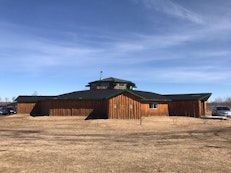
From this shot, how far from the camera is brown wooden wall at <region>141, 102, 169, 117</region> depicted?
39.7 m

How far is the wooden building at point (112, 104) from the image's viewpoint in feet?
117

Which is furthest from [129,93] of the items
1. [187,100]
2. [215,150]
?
[215,150]

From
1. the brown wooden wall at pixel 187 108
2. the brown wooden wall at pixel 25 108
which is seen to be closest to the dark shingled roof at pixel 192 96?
the brown wooden wall at pixel 187 108

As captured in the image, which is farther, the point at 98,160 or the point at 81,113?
the point at 81,113

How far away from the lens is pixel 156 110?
41406mm

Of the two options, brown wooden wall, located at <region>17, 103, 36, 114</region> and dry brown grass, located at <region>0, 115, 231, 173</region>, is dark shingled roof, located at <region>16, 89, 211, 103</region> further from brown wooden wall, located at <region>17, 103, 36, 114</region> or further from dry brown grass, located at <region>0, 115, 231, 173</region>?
dry brown grass, located at <region>0, 115, 231, 173</region>

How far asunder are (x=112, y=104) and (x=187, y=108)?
534 inches

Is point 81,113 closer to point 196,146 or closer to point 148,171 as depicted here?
point 196,146

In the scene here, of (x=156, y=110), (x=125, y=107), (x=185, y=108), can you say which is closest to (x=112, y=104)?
(x=125, y=107)

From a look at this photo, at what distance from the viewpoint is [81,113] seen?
37.4 m

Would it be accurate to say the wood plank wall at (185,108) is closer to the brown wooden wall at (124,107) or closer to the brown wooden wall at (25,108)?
the brown wooden wall at (124,107)

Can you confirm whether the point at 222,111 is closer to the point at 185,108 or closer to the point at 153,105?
the point at 185,108

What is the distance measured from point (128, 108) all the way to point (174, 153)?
886 inches

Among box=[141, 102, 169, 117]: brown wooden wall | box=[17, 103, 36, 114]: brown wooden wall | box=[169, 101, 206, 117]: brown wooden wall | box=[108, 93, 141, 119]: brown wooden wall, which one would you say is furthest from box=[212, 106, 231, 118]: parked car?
box=[17, 103, 36, 114]: brown wooden wall
